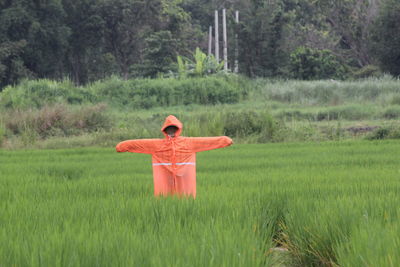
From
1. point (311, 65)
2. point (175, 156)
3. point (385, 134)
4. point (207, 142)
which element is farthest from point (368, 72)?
point (175, 156)

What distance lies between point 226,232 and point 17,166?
8.03 metres

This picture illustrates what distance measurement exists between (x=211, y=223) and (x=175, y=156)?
148cm

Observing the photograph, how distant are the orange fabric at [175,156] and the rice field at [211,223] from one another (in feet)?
0.70

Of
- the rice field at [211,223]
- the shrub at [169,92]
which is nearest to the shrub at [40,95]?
the shrub at [169,92]

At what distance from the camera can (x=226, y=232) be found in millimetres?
3861

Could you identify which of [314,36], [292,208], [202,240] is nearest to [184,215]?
[292,208]

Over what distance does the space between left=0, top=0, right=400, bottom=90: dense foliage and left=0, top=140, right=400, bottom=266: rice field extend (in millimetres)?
28649

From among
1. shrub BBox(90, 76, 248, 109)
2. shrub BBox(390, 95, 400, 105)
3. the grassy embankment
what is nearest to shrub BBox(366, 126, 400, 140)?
the grassy embankment

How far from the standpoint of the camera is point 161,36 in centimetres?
4306

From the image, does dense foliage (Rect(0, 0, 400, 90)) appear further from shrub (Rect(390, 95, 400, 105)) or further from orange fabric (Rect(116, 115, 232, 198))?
orange fabric (Rect(116, 115, 232, 198))

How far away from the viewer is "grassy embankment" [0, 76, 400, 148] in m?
18.9

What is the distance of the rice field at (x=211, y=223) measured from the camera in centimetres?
332

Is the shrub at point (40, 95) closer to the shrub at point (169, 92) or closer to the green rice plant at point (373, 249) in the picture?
the shrub at point (169, 92)

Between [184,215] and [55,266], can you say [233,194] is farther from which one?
[55,266]
